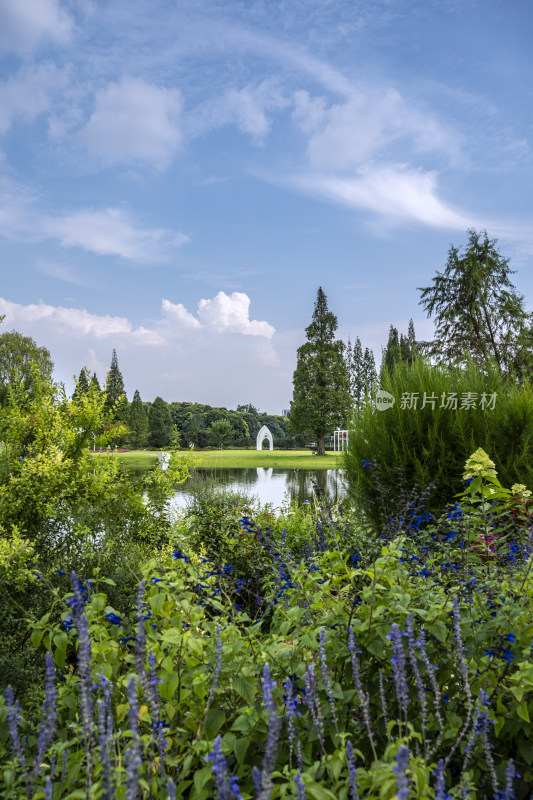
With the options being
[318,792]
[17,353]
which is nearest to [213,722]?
[318,792]

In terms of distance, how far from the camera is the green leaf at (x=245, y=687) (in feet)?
5.55

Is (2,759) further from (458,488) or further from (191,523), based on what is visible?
(458,488)

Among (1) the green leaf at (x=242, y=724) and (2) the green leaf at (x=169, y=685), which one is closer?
(1) the green leaf at (x=242, y=724)

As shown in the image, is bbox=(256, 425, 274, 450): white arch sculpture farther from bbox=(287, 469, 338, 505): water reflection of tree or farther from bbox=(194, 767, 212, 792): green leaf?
bbox=(194, 767, 212, 792): green leaf

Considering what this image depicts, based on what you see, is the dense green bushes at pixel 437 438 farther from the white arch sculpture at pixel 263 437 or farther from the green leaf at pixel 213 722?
the white arch sculpture at pixel 263 437

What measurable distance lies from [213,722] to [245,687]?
154 millimetres

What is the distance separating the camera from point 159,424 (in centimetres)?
5647

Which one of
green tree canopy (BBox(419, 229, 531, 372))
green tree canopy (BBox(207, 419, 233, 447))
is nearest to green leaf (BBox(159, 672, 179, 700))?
green tree canopy (BBox(419, 229, 531, 372))

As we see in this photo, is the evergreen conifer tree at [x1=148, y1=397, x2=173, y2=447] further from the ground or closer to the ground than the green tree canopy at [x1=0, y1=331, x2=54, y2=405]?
closer to the ground

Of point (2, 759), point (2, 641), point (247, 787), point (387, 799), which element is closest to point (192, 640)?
point (247, 787)

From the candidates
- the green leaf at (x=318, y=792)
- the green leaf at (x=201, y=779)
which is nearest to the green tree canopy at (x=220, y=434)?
the green leaf at (x=201, y=779)

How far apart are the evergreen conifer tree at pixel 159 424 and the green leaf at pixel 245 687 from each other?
54931 mm

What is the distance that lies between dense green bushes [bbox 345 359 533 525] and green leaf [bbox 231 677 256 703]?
455cm

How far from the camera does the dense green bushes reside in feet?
20.4
